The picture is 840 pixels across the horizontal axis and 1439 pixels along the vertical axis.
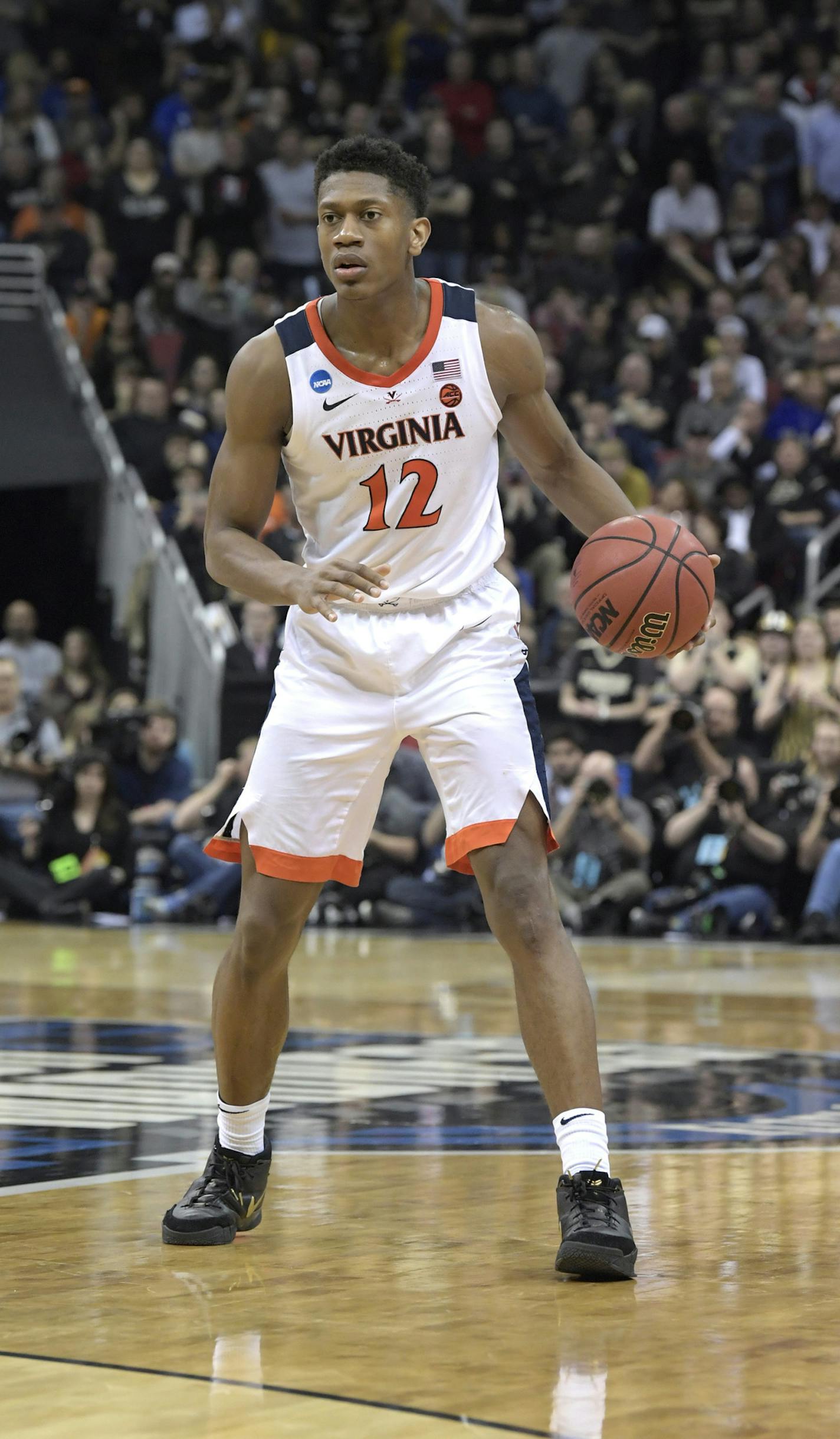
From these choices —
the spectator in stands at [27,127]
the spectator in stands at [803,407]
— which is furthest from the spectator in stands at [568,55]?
the spectator in stands at [803,407]

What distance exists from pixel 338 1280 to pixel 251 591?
137 centimetres

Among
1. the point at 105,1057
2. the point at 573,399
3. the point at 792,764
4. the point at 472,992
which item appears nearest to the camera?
the point at 105,1057

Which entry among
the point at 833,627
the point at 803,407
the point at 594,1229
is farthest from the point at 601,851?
the point at 594,1229

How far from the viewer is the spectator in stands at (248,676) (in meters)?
15.8

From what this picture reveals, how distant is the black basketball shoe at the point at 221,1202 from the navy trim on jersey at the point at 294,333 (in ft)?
5.55

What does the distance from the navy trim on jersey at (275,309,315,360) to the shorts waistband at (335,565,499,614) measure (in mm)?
541

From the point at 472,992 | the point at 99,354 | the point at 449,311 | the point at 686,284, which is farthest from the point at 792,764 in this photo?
the point at 449,311

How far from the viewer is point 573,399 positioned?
17.8 m

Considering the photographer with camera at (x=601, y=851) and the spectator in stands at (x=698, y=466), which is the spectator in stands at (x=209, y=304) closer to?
the spectator in stands at (x=698, y=466)

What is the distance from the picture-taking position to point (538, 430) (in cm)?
480

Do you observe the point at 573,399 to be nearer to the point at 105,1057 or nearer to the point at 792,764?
the point at 792,764

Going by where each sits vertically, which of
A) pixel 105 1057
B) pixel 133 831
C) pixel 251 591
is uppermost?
pixel 251 591

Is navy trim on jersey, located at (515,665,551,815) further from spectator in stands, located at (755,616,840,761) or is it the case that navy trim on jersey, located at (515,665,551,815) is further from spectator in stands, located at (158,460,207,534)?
spectator in stands, located at (158,460,207,534)

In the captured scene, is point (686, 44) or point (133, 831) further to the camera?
point (686, 44)
